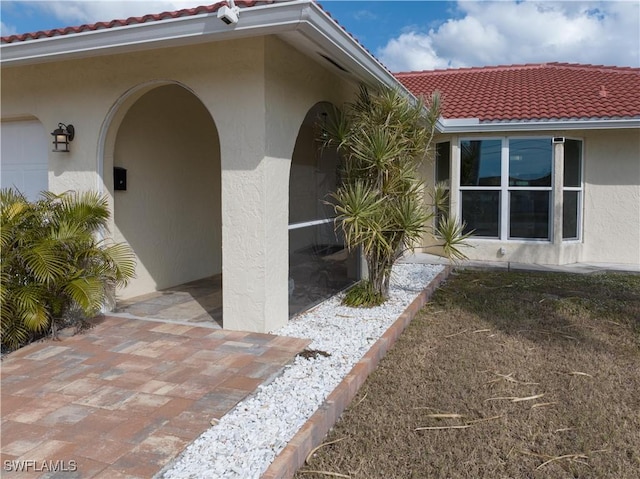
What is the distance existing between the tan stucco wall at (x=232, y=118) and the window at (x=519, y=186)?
6.58 meters

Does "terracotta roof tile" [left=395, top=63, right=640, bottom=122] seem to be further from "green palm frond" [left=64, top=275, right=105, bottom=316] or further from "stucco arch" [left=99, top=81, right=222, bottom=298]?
"green palm frond" [left=64, top=275, right=105, bottom=316]

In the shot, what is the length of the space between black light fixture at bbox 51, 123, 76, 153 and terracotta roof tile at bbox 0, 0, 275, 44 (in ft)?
3.67

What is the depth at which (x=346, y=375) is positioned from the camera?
4559 mm

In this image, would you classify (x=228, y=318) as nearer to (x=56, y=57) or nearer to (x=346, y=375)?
(x=346, y=375)

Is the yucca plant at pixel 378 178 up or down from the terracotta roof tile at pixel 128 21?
down

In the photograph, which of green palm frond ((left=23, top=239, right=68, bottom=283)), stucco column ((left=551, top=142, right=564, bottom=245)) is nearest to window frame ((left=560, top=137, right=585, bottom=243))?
stucco column ((left=551, top=142, right=564, bottom=245))

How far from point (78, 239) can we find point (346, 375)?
10.9 ft

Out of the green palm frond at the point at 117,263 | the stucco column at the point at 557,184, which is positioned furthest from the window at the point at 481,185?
the green palm frond at the point at 117,263

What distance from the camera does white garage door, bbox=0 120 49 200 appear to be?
22.9ft

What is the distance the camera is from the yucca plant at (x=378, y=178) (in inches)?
263

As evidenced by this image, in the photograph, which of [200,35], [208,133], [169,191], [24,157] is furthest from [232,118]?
[208,133]

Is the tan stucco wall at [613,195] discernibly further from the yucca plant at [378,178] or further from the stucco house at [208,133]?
the yucca plant at [378,178]

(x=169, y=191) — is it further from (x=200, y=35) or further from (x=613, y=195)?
(x=613, y=195)

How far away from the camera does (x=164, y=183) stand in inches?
322
